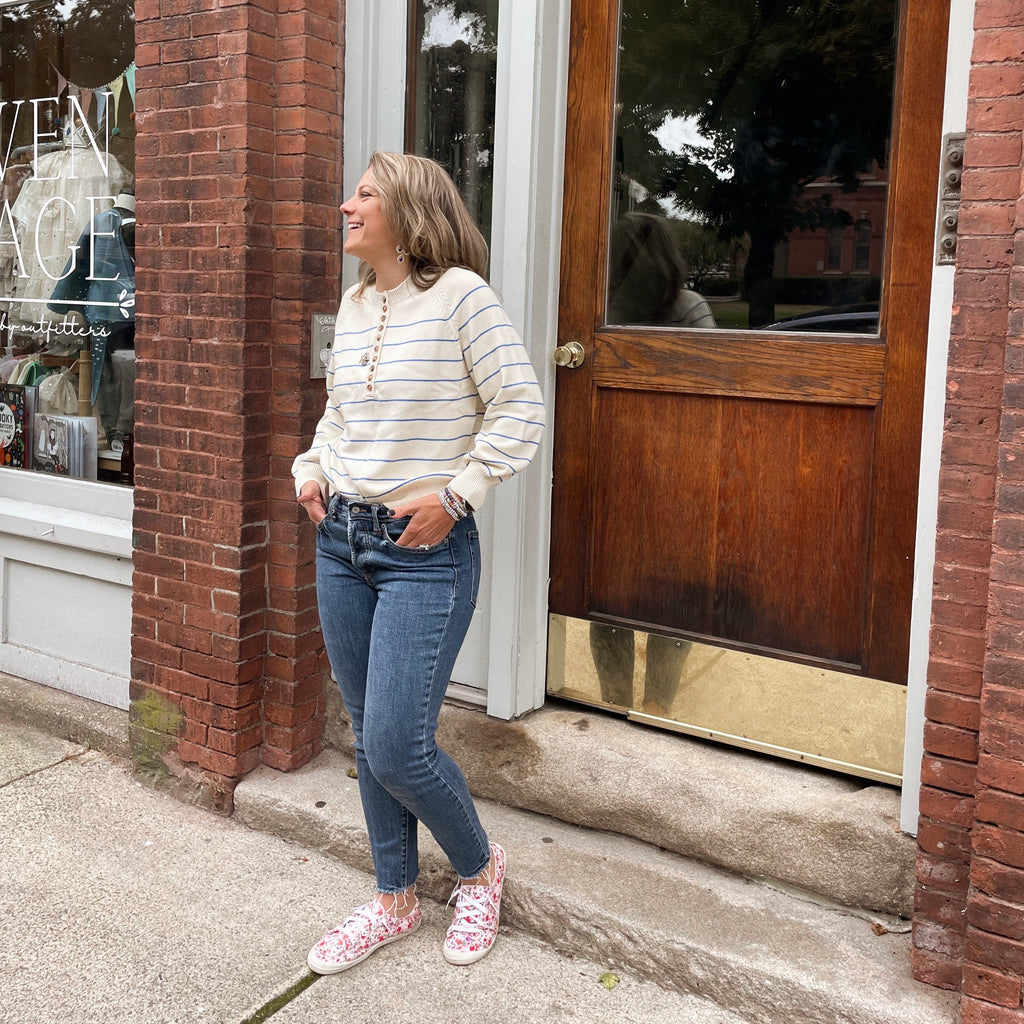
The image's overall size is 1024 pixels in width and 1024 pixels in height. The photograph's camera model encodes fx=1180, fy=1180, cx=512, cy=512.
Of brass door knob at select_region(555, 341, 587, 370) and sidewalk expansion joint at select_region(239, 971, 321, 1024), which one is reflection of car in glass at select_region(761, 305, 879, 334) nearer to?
brass door knob at select_region(555, 341, 587, 370)

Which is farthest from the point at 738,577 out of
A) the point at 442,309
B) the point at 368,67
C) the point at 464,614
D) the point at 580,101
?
the point at 368,67

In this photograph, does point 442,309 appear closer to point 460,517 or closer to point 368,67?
point 460,517

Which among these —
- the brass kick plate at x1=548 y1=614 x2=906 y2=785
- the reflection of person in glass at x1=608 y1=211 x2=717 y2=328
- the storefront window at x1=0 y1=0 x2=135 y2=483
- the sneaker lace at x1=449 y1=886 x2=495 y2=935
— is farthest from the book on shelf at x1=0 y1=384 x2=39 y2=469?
the sneaker lace at x1=449 y1=886 x2=495 y2=935

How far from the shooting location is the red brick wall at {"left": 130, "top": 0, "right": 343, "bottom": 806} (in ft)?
12.3

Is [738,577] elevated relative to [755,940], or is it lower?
elevated

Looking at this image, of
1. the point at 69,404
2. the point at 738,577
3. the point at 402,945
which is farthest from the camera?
the point at 69,404

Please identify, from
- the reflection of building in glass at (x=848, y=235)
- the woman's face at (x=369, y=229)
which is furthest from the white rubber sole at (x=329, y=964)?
the reflection of building in glass at (x=848, y=235)

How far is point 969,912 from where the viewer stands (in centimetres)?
259

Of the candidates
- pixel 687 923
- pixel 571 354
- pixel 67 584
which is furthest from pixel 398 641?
pixel 67 584

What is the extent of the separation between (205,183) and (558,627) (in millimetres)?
1829

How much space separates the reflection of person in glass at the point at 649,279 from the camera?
3.52 m

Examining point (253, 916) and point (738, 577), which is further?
point (738, 577)

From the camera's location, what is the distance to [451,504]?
2680mm

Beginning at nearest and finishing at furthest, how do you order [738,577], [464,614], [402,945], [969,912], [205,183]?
[969,912] < [464,614] < [402,945] < [738,577] < [205,183]
